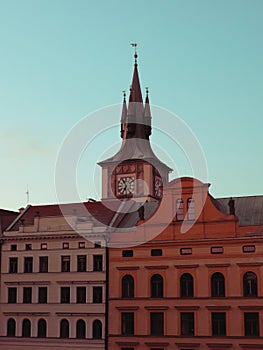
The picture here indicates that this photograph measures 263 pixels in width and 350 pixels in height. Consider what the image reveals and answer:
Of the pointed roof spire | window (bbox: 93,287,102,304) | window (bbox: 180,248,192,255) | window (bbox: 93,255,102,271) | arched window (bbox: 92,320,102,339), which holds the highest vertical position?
the pointed roof spire

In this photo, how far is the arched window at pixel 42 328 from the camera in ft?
202

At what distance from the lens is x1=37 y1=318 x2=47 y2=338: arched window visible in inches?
2429

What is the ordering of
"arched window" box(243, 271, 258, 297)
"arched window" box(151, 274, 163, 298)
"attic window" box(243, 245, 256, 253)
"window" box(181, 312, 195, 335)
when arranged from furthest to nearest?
"arched window" box(151, 274, 163, 298)
"window" box(181, 312, 195, 335)
"attic window" box(243, 245, 256, 253)
"arched window" box(243, 271, 258, 297)

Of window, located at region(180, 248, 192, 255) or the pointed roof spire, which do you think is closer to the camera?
window, located at region(180, 248, 192, 255)

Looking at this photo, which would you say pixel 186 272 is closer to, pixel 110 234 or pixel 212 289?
pixel 212 289

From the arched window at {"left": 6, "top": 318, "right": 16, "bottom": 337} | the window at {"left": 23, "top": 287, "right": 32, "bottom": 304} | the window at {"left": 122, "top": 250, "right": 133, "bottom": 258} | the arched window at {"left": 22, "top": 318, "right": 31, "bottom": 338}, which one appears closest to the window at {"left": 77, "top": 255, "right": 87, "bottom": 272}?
the window at {"left": 122, "top": 250, "right": 133, "bottom": 258}

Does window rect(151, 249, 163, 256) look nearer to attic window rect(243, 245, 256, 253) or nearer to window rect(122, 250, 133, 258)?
window rect(122, 250, 133, 258)

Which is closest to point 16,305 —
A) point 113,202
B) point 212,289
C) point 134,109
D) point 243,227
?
point 113,202

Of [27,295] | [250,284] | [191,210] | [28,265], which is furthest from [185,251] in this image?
[27,295]

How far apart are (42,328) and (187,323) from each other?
50.2 feet

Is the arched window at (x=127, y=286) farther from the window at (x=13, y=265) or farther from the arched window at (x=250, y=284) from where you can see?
the window at (x=13, y=265)

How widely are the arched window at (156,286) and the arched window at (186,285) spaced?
7.02ft

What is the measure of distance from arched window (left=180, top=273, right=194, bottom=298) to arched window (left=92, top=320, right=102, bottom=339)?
8932 millimetres

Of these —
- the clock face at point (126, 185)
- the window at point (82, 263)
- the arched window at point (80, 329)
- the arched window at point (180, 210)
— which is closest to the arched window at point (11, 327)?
the arched window at point (80, 329)
